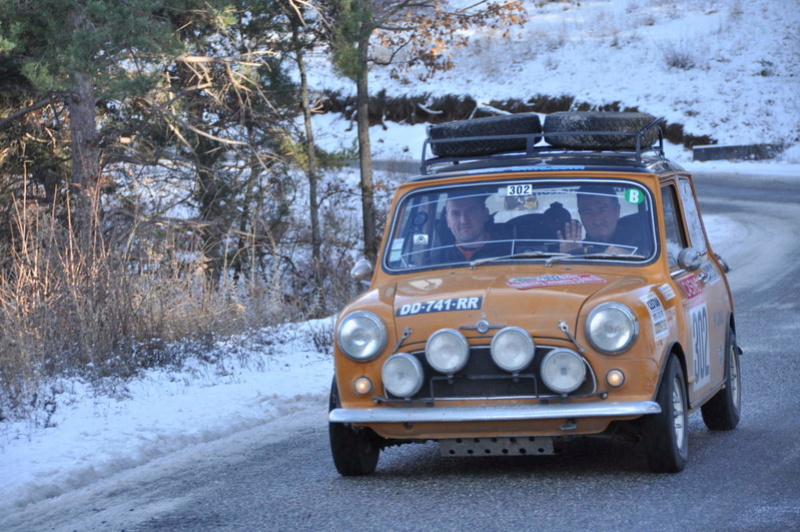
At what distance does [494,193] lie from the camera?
710 cm

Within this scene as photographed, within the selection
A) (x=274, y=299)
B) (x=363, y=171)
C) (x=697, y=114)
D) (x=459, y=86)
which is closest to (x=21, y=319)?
(x=274, y=299)

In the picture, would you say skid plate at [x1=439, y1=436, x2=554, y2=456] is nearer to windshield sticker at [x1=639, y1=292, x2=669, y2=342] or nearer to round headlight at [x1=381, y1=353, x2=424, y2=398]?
round headlight at [x1=381, y1=353, x2=424, y2=398]

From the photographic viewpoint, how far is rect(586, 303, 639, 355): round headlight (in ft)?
19.4

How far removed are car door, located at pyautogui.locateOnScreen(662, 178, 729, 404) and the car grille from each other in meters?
1.04

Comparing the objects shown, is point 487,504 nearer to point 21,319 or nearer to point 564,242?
point 564,242

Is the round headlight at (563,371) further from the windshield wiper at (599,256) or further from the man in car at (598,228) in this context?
the man in car at (598,228)

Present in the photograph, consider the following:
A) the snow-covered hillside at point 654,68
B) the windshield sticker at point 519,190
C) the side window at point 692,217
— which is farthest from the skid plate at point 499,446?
the snow-covered hillside at point 654,68

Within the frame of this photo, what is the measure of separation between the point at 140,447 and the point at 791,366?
226 inches

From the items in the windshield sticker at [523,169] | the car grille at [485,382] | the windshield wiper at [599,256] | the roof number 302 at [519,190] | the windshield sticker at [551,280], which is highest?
the windshield sticker at [523,169]

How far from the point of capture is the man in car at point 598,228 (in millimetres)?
6898

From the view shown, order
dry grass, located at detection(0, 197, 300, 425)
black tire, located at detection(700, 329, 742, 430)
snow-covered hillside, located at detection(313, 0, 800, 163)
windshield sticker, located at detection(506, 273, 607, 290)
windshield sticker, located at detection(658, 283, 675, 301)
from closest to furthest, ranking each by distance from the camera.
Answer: windshield sticker, located at detection(506, 273, 607, 290), windshield sticker, located at detection(658, 283, 675, 301), black tire, located at detection(700, 329, 742, 430), dry grass, located at detection(0, 197, 300, 425), snow-covered hillside, located at detection(313, 0, 800, 163)

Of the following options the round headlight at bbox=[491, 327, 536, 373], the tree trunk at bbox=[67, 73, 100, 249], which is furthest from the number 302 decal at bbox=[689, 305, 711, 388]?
the tree trunk at bbox=[67, 73, 100, 249]

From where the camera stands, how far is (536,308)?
600 cm

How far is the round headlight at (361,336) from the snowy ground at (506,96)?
6.69 feet
